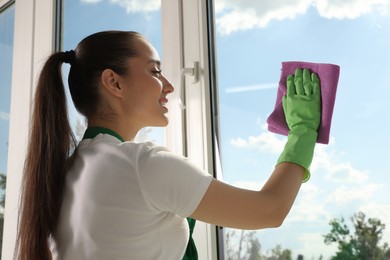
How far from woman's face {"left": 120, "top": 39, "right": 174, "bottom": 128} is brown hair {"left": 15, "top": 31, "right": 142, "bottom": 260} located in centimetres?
2

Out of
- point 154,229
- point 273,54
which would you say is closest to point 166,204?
point 154,229

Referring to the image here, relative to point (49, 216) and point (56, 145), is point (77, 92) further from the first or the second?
point (49, 216)

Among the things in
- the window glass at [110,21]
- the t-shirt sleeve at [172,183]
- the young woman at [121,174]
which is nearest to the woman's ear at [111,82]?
the young woman at [121,174]

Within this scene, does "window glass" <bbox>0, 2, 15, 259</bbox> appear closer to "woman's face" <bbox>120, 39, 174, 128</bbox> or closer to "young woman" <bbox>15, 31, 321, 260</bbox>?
"young woman" <bbox>15, 31, 321, 260</bbox>

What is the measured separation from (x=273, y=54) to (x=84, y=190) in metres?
0.60

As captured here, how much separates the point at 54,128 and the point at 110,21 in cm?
79

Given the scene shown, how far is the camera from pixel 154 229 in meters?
0.92

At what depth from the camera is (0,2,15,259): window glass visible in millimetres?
2273

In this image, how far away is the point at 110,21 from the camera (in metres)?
1.75

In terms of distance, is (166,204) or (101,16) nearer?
(166,204)

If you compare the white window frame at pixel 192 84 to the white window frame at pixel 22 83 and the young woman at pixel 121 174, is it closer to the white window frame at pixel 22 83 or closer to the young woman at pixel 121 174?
the young woman at pixel 121 174

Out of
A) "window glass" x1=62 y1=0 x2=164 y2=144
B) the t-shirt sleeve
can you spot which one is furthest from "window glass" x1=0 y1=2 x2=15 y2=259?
the t-shirt sleeve

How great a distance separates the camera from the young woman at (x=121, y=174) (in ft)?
2.89

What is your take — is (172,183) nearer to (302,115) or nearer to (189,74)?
(302,115)
